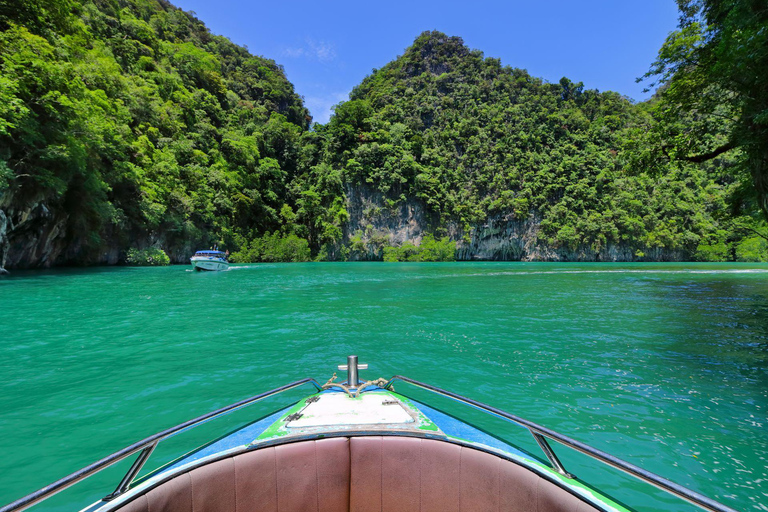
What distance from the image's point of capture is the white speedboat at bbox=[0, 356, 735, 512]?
4.95 feet

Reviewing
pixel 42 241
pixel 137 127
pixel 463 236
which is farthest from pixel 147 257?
pixel 463 236

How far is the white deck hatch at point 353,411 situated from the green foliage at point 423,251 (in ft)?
151

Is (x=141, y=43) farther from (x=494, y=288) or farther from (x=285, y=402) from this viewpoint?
(x=285, y=402)

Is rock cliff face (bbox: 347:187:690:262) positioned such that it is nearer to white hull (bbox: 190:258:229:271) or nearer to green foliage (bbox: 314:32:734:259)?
green foliage (bbox: 314:32:734:259)

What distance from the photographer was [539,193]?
50406 mm

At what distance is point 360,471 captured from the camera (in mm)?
1858

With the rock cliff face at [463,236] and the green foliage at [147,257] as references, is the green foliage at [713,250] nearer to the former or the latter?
the rock cliff face at [463,236]

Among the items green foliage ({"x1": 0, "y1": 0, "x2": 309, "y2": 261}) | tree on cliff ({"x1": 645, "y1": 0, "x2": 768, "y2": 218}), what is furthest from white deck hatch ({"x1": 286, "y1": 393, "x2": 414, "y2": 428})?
green foliage ({"x1": 0, "y1": 0, "x2": 309, "y2": 261})

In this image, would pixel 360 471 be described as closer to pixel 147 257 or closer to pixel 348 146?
pixel 147 257

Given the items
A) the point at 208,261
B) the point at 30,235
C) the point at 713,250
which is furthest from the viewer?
the point at 713,250

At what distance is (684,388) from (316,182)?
1902 inches

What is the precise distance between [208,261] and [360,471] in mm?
25150

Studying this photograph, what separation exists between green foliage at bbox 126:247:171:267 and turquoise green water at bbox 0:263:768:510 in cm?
1773

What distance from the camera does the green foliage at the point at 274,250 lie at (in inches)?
1635
